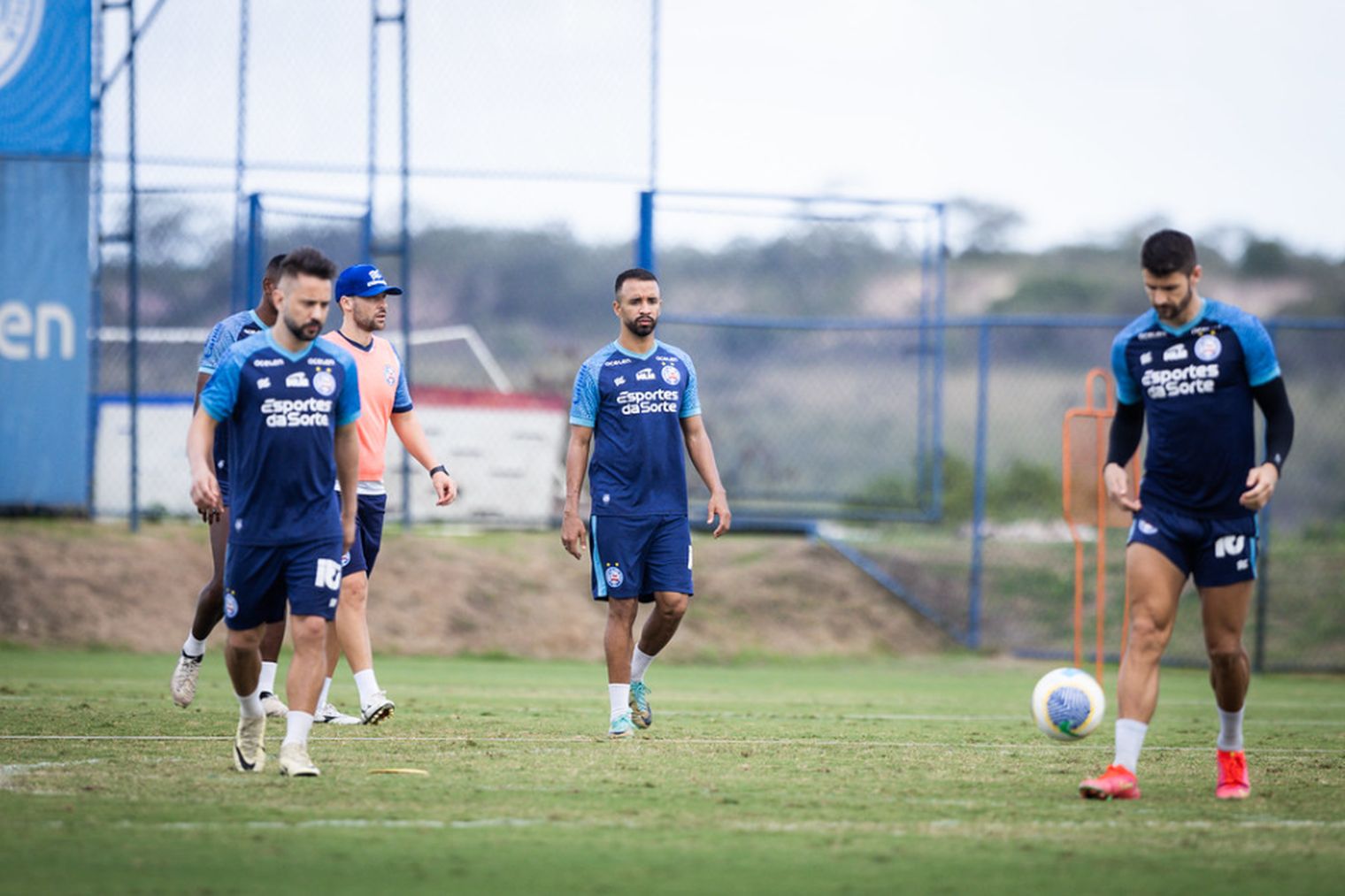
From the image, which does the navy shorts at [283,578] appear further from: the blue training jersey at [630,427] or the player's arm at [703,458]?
the player's arm at [703,458]

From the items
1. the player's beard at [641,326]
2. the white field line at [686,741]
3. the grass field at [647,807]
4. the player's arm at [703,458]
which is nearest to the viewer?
the grass field at [647,807]

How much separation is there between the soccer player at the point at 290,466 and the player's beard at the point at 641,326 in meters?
2.41

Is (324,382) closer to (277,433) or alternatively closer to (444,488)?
(277,433)

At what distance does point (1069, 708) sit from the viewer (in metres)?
7.78

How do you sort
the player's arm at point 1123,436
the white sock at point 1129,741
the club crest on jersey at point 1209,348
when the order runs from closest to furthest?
1. the white sock at point 1129,741
2. the club crest on jersey at point 1209,348
3. the player's arm at point 1123,436

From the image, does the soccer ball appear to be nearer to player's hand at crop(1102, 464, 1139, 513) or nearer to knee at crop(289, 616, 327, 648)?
player's hand at crop(1102, 464, 1139, 513)

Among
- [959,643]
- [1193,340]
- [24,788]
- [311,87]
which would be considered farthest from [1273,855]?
[311,87]

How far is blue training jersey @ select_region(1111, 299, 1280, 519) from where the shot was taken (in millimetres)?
6969

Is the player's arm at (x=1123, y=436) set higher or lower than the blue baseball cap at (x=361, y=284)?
lower

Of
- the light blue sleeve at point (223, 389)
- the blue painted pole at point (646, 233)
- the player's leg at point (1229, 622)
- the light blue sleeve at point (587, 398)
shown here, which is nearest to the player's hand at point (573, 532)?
the light blue sleeve at point (587, 398)

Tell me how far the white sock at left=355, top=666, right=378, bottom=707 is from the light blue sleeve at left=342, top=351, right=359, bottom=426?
2.14 meters

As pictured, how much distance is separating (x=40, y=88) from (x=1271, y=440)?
50.2ft

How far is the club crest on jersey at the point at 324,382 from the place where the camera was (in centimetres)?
711

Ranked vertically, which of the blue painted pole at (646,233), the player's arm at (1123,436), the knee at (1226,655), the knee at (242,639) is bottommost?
the knee at (242,639)
